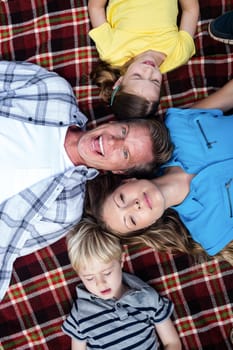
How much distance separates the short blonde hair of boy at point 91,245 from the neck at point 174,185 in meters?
0.30

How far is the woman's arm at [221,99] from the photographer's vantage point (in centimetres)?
224

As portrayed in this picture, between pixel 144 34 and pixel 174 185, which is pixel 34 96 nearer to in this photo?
pixel 144 34

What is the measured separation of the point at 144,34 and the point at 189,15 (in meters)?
0.26

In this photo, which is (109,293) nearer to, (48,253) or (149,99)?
(48,253)

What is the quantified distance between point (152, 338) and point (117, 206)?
746 mm

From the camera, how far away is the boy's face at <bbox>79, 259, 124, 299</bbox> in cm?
208

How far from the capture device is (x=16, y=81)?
2.25 meters

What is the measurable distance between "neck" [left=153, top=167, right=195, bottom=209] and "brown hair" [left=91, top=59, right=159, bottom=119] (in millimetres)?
289

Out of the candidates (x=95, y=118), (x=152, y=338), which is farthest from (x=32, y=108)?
(x=152, y=338)

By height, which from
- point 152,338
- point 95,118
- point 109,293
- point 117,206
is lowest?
point 152,338

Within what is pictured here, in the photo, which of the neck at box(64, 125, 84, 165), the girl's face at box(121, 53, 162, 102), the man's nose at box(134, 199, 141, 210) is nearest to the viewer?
the man's nose at box(134, 199, 141, 210)

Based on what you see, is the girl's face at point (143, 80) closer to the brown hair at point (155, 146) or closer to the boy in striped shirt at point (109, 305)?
the brown hair at point (155, 146)

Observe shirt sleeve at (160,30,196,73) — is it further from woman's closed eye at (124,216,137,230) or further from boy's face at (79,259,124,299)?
boy's face at (79,259,124,299)

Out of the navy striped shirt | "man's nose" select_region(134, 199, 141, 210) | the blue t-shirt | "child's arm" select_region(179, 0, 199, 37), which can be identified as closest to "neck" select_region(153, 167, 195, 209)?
the blue t-shirt
